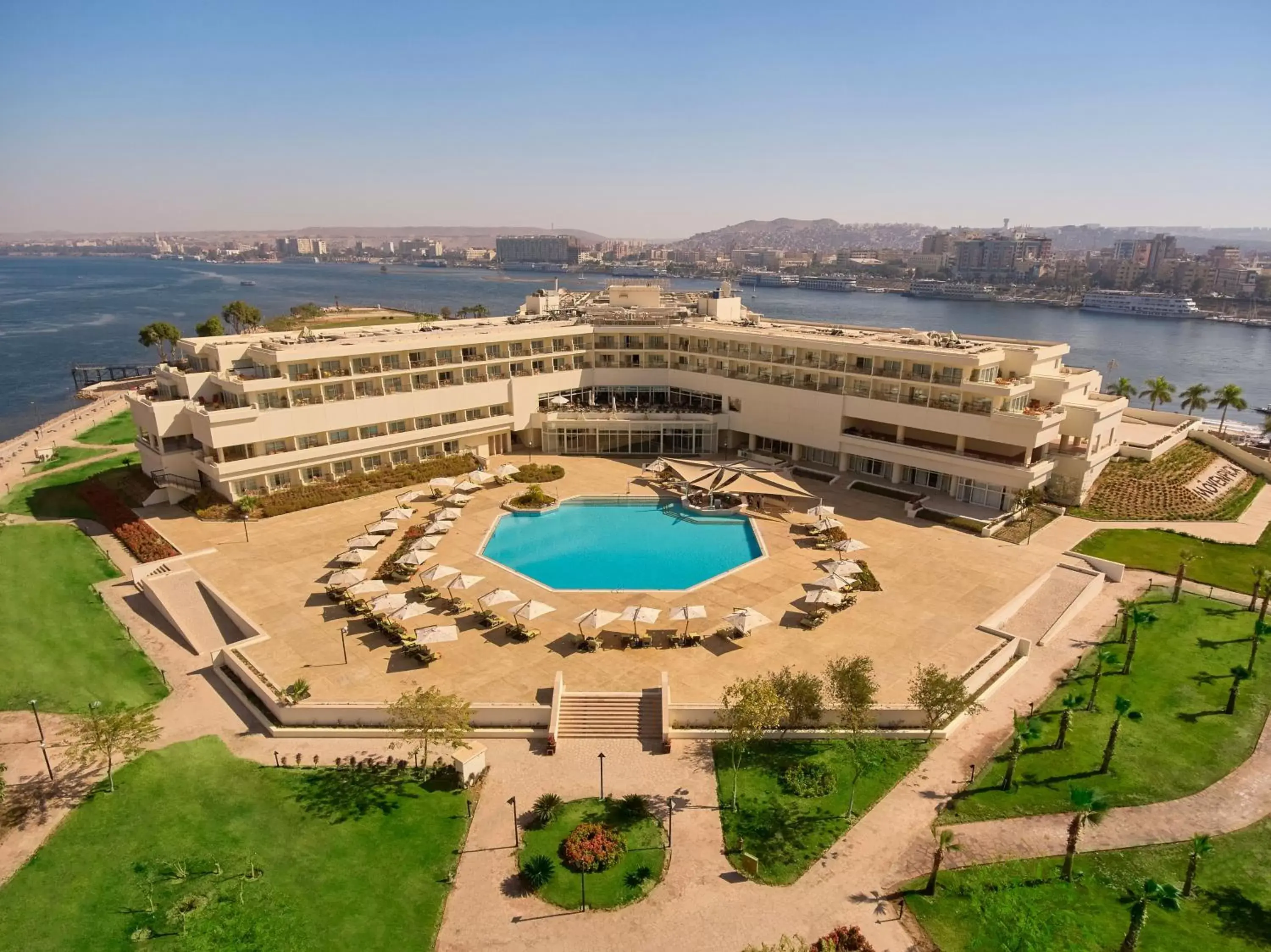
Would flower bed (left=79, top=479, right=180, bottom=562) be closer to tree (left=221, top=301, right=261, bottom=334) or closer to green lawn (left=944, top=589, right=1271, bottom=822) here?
green lawn (left=944, top=589, right=1271, bottom=822)

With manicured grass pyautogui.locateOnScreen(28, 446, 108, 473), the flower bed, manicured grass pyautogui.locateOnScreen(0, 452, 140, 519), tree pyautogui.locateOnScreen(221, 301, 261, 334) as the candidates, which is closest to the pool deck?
the flower bed

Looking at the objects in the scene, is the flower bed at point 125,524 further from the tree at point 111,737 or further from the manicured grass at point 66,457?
the tree at point 111,737

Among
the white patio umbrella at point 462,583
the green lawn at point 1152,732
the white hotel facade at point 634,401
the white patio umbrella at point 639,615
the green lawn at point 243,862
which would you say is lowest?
the green lawn at point 243,862

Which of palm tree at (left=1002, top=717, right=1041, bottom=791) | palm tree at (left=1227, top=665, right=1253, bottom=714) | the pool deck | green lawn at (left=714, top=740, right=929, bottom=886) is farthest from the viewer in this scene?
the pool deck

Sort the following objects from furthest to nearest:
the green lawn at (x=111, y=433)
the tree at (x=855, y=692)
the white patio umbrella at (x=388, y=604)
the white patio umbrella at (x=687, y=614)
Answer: the green lawn at (x=111, y=433), the white patio umbrella at (x=388, y=604), the white patio umbrella at (x=687, y=614), the tree at (x=855, y=692)

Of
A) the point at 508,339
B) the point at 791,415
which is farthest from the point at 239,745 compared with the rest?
the point at 791,415

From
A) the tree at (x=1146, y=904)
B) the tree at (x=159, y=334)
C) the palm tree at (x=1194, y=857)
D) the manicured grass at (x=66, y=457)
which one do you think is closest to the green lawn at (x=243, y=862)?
the tree at (x=1146, y=904)

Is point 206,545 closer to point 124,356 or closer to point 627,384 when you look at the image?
point 627,384
